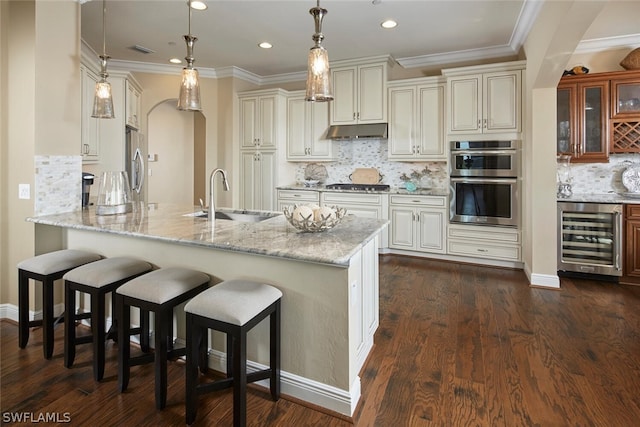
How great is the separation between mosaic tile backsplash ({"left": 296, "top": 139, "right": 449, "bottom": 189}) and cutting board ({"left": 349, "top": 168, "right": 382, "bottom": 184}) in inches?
2.2

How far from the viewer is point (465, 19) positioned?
12.6 ft

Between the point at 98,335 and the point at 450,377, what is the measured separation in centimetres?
203

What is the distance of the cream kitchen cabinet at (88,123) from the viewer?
3742 mm

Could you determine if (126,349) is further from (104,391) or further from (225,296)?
(225,296)

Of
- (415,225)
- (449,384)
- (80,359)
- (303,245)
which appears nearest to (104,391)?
(80,359)

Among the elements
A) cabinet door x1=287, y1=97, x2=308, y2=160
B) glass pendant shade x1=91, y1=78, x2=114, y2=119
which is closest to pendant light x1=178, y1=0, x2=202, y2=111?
glass pendant shade x1=91, y1=78, x2=114, y2=119

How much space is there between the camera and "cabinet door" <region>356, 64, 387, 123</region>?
504cm

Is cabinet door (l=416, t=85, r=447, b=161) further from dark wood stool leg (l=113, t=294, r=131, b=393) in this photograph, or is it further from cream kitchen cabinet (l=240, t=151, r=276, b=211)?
dark wood stool leg (l=113, t=294, r=131, b=393)

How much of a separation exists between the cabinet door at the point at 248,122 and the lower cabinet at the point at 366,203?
5.20 ft

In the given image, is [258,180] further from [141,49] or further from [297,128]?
[141,49]

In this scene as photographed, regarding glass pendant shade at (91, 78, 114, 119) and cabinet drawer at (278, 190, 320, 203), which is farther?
cabinet drawer at (278, 190, 320, 203)

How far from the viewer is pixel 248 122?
230 inches

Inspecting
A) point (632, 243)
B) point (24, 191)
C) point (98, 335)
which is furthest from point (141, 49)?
point (632, 243)

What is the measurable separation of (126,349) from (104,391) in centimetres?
26
